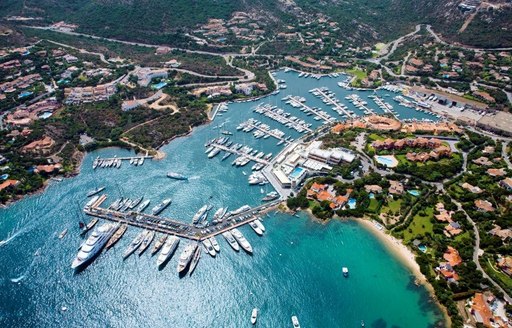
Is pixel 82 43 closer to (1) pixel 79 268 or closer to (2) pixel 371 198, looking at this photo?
(1) pixel 79 268

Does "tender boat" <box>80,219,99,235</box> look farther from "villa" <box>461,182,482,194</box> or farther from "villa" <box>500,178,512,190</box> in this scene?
"villa" <box>500,178,512,190</box>

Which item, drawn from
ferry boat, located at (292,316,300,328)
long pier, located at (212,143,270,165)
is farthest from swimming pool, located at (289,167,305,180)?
ferry boat, located at (292,316,300,328)

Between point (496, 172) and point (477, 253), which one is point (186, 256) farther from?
point (496, 172)

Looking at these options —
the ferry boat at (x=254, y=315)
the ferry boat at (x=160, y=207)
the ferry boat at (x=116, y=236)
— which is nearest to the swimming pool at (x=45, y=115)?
the ferry boat at (x=160, y=207)

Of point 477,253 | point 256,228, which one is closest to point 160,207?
point 256,228

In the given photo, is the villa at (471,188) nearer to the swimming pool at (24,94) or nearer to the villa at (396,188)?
the villa at (396,188)

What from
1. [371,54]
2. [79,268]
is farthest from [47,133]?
[371,54]
